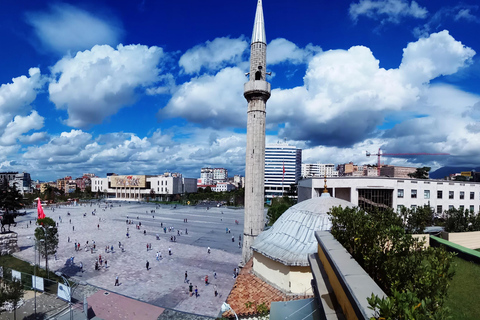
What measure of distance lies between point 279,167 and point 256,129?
115842 mm

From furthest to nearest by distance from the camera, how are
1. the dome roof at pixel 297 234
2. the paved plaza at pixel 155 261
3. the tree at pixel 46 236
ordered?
the tree at pixel 46 236
the paved plaza at pixel 155 261
the dome roof at pixel 297 234

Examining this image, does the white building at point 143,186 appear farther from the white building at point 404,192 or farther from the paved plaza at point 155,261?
the white building at point 404,192

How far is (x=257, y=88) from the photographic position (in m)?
29.4

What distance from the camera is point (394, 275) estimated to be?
224 inches

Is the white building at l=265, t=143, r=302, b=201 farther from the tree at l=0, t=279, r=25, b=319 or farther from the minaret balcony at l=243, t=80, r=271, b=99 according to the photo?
the tree at l=0, t=279, r=25, b=319

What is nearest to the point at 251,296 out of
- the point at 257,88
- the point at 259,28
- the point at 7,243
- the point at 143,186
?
the point at 257,88

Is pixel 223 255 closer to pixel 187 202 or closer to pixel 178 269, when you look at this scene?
pixel 178 269

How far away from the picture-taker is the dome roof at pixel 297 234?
50.6 feet

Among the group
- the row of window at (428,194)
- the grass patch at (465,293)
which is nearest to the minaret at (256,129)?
the grass patch at (465,293)

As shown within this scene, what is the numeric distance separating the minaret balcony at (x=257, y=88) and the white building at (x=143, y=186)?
327 ft

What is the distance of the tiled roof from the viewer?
47.2 feet

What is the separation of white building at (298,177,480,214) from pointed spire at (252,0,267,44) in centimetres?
2138

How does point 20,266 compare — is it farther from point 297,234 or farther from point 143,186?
point 143,186

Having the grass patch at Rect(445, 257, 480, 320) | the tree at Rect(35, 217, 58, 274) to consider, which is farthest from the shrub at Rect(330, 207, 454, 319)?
the tree at Rect(35, 217, 58, 274)
